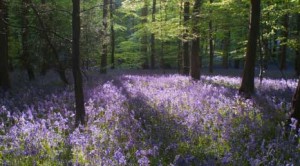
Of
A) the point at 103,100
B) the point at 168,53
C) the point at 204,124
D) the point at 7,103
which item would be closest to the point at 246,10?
the point at 103,100

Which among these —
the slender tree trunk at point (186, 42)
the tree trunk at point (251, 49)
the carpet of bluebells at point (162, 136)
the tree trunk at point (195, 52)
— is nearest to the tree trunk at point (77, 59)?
the carpet of bluebells at point (162, 136)

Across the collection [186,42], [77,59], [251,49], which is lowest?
[77,59]

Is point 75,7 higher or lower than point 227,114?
higher

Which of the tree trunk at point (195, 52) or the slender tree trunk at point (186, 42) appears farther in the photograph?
the slender tree trunk at point (186, 42)

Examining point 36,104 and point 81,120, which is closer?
point 81,120

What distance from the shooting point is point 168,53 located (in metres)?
39.0

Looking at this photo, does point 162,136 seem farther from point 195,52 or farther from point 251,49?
point 195,52

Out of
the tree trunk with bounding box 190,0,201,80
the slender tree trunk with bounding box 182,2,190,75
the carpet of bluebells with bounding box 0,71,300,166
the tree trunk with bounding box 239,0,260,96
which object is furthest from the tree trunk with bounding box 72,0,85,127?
the slender tree trunk with bounding box 182,2,190,75

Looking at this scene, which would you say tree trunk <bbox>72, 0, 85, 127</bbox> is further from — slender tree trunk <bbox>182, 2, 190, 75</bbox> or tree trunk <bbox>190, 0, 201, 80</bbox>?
slender tree trunk <bbox>182, 2, 190, 75</bbox>

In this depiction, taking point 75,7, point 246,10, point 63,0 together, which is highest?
point 63,0

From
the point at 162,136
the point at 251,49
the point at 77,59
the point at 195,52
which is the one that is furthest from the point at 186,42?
the point at 162,136

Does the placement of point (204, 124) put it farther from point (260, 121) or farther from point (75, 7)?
point (75, 7)

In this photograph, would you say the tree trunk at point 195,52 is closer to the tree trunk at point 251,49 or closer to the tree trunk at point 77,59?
the tree trunk at point 251,49

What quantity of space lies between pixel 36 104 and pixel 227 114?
5057 millimetres
